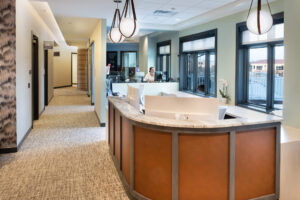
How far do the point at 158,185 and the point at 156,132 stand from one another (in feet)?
1.78

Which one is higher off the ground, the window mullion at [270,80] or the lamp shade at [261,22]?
the lamp shade at [261,22]

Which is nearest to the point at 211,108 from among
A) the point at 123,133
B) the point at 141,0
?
the point at 123,133

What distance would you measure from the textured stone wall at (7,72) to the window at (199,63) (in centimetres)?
446

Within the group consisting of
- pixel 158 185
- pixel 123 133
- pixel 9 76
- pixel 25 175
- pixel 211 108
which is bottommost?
pixel 25 175

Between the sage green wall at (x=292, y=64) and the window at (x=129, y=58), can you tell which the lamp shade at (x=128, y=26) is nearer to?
the sage green wall at (x=292, y=64)

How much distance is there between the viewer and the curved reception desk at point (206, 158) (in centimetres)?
255

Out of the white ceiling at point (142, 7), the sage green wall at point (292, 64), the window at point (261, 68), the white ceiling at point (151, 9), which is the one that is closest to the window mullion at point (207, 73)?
the white ceiling at point (151, 9)

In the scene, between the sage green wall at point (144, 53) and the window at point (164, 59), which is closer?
the window at point (164, 59)

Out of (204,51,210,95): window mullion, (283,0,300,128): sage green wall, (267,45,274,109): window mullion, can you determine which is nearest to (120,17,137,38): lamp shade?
(283,0,300,128): sage green wall

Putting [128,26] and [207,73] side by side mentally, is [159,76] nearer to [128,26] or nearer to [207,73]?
[207,73]

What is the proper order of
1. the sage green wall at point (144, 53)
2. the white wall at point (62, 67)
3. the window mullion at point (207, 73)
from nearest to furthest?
Result: the window mullion at point (207, 73), the sage green wall at point (144, 53), the white wall at point (62, 67)

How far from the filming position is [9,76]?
4.52 m

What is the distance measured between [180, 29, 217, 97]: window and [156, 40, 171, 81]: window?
971 mm

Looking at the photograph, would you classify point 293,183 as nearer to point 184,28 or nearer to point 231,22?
point 231,22
